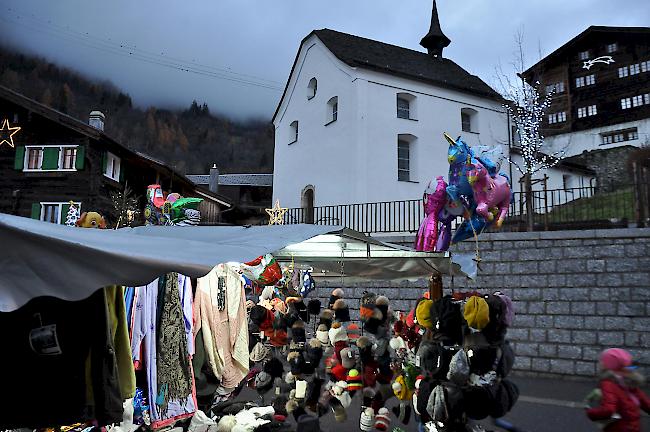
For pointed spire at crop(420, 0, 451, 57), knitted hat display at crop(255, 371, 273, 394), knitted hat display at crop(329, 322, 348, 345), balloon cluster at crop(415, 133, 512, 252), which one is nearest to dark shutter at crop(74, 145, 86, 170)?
knitted hat display at crop(255, 371, 273, 394)

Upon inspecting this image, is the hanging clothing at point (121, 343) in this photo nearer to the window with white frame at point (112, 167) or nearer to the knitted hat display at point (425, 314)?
the knitted hat display at point (425, 314)

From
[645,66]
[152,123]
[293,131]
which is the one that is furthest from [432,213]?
[152,123]

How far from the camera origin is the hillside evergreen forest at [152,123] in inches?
2758

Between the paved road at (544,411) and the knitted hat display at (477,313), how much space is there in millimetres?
2236

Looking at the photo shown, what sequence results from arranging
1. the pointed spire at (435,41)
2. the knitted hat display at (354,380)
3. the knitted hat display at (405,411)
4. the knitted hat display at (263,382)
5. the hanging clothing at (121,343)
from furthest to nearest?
Answer: the pointed spire at (435,41)
the knitted hat display at (263,382)
the knitted hat display at (354,380)
the knitted hat display at (405,411)
the hanging clothing at (121,343)

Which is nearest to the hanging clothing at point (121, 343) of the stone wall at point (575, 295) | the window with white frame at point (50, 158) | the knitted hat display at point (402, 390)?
the knitted hat display at point (402, 390)

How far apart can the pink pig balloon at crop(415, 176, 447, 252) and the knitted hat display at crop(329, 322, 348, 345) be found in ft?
4.48

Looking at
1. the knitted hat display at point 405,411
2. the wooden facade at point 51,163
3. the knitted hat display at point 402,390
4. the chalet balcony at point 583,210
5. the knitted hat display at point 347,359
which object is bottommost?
the knitted hat display at point 405,411

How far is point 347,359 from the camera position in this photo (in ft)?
17.1

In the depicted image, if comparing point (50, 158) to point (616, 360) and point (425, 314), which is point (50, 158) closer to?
point (425, 314)

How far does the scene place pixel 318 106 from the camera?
22484 mm

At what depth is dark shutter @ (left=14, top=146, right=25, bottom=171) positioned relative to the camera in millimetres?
21856

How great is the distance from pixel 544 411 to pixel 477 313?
15.0 ft

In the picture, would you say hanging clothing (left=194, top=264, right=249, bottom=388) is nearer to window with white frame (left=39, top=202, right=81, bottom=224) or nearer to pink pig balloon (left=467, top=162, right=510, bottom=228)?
pink pig balloon (left=467, top=162, right=510, bottom=228)
